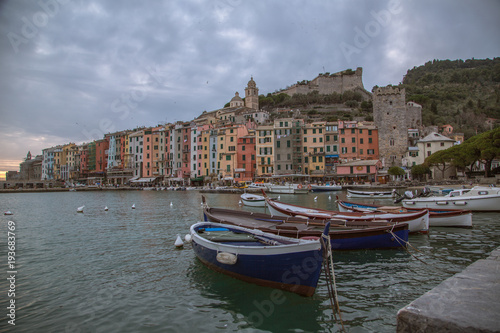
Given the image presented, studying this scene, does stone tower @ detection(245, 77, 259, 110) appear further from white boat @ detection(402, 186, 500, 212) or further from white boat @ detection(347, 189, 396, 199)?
white boat @ detection(402, 186, 500, 212)

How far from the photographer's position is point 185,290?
821 centimetres

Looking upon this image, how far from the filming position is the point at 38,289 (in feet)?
27.9

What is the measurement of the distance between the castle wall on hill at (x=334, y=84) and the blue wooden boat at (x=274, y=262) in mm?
102848

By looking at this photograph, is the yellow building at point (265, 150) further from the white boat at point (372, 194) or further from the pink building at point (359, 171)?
the white boat at point (372, 194)

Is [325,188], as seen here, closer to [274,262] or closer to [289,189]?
[289,189]

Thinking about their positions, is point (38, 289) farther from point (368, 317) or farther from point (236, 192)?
point (236, 192)

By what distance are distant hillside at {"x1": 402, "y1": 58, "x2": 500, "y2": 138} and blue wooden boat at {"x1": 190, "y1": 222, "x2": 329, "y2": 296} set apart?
301 ft

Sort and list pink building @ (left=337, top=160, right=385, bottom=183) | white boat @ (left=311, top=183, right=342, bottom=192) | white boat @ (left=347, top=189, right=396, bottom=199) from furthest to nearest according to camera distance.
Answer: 1. pink building @ (left=337, top=160, right=385, bottom=183)
2. white boat @ (left=311, top=183, right=342, bottom=192)
3. white boat @ (left=347, top=189, right=396, bottom=199)

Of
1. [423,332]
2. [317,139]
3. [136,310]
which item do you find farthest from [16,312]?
[317,139]

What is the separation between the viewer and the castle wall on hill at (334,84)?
345 feet

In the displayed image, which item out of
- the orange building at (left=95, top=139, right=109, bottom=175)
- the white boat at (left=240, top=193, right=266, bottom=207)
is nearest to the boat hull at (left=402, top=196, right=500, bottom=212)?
the white boat at (left=240, top=193, right=266, bottom=207)

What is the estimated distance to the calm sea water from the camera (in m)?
6.39

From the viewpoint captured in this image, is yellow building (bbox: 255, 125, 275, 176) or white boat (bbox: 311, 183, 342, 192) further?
yellow building (bbox: 255, 125, 275, 176)

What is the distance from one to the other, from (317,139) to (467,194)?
42.5m
